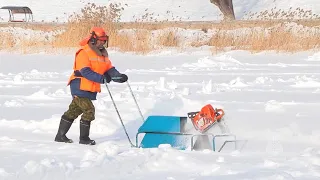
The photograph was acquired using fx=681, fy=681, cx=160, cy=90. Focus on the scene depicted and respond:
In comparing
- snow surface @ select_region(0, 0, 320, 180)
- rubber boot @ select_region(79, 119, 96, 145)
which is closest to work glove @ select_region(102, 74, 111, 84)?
rubber boot @ select_region(79, 119, 96, 145)

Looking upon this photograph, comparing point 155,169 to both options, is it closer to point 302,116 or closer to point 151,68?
point 302,116

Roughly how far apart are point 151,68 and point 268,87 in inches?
162

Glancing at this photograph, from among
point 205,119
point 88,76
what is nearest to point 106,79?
point 88,76

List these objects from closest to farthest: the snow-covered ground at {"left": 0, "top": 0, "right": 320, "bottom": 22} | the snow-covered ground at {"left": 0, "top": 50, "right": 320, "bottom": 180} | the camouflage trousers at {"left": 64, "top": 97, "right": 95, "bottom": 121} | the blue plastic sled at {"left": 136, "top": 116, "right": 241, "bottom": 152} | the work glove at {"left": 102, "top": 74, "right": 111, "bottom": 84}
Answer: the snow-covered ground at {"left": 0, "top": 50, "right": 320, "bottom": 180}
the blue plastic sled at {"left": 136, "top": 116, "right": 241, "bottom": 152}
the work glove at {"left": 102, "top": 74, "right": 111, "bottom": 84}
the camouflage trousers at {"left": 64, "top": 97, "right": 95, "bottom": 121}
the snow-covered ground at {"left": 0, "top": 0, "right": 320, "bottom": 22}

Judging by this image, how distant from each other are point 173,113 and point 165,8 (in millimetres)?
26185

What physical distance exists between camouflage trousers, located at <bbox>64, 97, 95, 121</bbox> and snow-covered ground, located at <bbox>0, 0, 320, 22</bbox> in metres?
24.9

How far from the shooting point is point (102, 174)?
472 centimetres

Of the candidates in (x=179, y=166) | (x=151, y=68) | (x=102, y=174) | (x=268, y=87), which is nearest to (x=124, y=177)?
(x=102, y=174)

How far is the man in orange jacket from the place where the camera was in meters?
6.30

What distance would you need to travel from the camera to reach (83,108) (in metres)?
6.44

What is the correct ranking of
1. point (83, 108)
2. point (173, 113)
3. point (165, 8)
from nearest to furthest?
point (83, 108) < point (173, 113) < point (165, 8)

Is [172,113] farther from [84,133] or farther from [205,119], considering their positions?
[205,119]

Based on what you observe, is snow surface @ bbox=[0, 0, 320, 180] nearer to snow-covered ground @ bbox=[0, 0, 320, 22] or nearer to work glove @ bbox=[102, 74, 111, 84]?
work glove @ bbox=[102, 74, 111, 84]

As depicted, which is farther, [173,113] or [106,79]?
[173,113]
